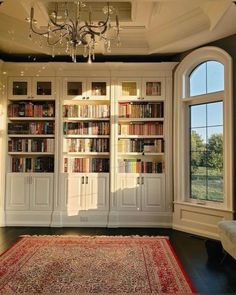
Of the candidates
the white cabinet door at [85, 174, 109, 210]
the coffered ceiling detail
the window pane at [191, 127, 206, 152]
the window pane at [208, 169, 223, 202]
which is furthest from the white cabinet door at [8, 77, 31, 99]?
the window pane at [208, 169, 223, 202]

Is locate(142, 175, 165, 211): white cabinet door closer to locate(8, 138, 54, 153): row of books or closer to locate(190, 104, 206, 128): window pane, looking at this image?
locate(190, 104, 206, 128): window pane

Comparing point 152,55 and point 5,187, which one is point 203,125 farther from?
point 5,187

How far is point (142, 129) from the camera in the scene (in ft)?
17.1

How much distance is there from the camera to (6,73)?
17.2 ft

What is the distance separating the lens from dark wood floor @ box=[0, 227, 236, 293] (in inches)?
112

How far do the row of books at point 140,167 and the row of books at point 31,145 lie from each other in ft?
4.43

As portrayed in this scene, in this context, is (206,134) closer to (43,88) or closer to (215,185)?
(215,185)

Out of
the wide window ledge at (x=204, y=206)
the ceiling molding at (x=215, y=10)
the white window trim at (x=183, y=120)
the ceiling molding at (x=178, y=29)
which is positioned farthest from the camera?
the white window trim at (x=183, y=120)

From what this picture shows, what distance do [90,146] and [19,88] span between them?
5.54 feet

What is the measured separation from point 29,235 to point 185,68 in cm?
375

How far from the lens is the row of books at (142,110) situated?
5203mm

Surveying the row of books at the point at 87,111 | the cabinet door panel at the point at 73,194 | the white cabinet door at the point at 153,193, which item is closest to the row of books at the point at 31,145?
the row of books at the point at 87,111

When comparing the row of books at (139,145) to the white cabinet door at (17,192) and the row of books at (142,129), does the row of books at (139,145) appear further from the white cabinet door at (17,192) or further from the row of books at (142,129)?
the white cabinet door at (17,192)

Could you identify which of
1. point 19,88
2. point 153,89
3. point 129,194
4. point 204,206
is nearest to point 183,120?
point 153,89
